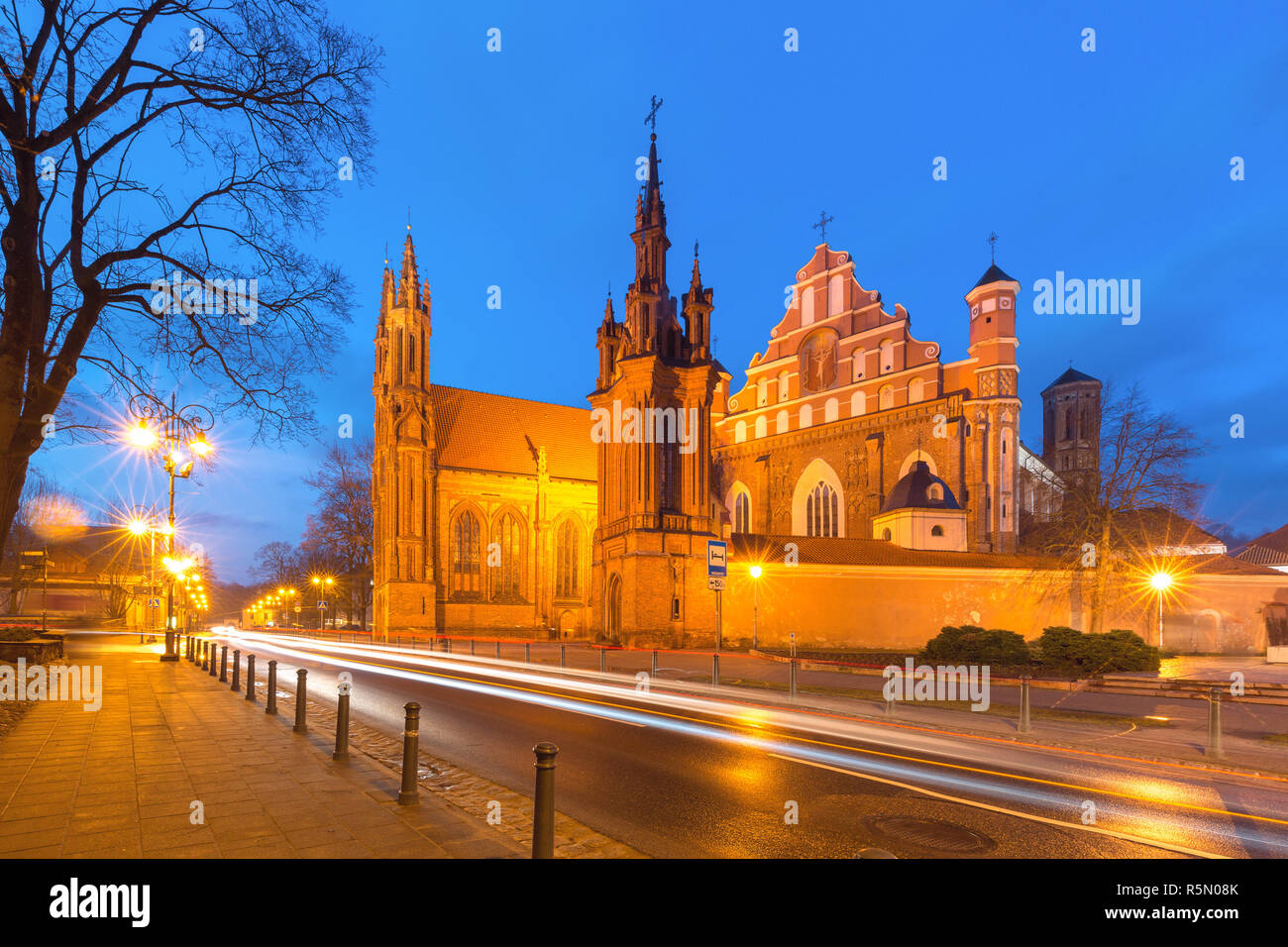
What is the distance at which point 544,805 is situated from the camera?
4520mm

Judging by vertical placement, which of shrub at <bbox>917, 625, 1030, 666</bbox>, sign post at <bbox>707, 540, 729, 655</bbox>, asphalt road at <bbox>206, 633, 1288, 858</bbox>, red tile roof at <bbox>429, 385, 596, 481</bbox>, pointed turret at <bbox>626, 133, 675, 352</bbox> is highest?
pointed turret at <bbox>626, 133, 675, 352</bbox>

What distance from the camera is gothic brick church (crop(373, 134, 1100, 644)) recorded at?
3441 centimetres

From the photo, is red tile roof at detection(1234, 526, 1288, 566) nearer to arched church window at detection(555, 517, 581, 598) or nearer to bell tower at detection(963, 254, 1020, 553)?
bell tower at detection(963, 254, 1020, 553)

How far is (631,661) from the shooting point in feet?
85.1

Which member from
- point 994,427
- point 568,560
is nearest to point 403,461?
point 568,560

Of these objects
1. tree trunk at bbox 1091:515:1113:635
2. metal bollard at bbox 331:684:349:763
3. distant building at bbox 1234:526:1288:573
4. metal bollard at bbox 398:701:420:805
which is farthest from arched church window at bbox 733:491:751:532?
metal bollard at bbox 398:701:420:805

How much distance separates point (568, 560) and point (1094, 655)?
38.7 metres

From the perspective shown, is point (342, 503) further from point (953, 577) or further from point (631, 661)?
point (953, 577)

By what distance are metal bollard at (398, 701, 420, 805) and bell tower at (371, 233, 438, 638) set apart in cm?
4193

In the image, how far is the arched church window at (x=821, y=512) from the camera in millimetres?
45125

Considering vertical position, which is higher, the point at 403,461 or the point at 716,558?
the point at 403,461

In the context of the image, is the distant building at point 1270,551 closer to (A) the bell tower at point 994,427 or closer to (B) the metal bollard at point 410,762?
(A) the bell tower at point 994,427

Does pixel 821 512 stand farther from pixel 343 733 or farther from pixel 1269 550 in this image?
pixel 343 733
